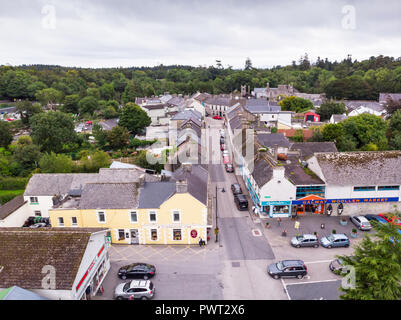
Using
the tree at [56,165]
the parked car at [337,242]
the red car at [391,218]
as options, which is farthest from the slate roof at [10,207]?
the red car at [391,218]

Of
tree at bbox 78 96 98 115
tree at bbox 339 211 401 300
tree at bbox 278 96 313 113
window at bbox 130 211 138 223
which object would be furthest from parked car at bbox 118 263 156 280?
tree at bbox 78 96 98 115

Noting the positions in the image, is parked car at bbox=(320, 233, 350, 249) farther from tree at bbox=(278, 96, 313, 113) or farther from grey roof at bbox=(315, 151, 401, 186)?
tree at bbox=(278, 96, 313, 113)

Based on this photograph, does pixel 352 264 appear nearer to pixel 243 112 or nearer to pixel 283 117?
pixel 243 112

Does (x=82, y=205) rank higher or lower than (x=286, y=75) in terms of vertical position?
lower

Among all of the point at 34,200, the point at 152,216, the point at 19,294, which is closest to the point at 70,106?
the point at 34,200

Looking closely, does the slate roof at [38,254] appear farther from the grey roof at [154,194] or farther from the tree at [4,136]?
the tree at [4,136]

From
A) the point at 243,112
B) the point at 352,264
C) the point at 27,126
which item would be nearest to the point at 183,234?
the point at 352,264
